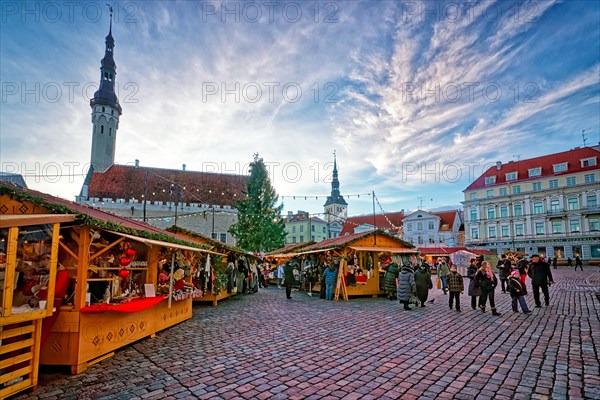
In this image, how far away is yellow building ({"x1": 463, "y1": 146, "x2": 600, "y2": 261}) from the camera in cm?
4184

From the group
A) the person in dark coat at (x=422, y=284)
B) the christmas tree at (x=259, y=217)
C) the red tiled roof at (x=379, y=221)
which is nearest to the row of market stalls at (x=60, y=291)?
the person in dark coat at (x=422, y=284)

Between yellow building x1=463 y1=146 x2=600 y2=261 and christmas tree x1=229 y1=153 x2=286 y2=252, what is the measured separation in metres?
31.0

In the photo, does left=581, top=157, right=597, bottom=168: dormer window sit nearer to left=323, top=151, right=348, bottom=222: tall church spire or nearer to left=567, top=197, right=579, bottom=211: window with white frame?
left=567, top=197, right=579, bottom=211: window with white frame

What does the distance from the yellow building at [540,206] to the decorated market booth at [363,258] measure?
33.1m

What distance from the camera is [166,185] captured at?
39.7m

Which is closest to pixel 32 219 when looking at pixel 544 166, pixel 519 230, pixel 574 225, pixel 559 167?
pixel 574 225

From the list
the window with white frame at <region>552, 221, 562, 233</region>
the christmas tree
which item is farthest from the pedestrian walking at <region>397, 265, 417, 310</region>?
the window with white frame at <region>552, 221, 562, 233</region>

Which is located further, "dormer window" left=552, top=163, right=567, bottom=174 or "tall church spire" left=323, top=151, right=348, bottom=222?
"tall church spire" left=323, top=151, right=348, bottom=222

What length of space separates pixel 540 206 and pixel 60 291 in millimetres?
54002

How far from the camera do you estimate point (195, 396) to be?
4238 millimetres

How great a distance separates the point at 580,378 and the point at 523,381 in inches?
33.3

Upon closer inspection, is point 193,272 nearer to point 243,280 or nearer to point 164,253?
point 164,253

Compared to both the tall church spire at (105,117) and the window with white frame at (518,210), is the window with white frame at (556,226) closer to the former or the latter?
the window with white frame at (518,210)

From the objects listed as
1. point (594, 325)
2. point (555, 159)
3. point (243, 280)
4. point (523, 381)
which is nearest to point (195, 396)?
point (523, 381)
